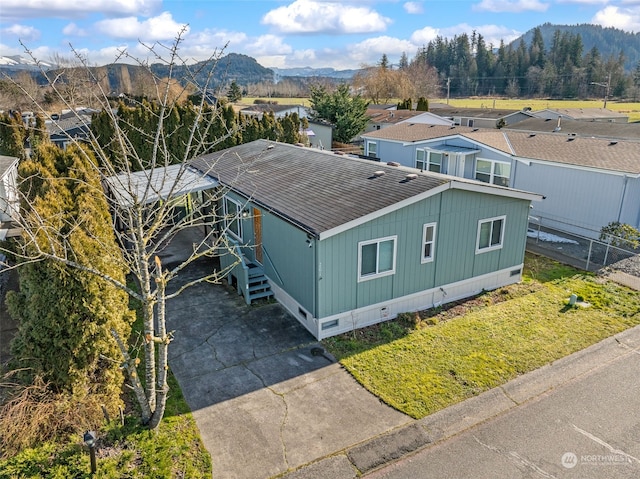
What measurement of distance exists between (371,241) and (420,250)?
1595 mm

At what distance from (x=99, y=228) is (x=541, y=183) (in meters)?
17.6

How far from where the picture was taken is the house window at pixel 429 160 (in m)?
23.5

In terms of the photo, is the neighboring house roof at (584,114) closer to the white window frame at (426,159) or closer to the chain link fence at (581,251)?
the white window frame at (426,159)

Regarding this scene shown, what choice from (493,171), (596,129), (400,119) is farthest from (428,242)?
(400,119)

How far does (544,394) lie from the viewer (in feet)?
28.0

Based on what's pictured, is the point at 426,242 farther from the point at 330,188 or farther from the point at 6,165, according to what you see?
the point at 6,165

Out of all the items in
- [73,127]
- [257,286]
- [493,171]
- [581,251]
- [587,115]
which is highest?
[587,115]

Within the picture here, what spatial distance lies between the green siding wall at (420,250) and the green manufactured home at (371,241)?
0.09 ft

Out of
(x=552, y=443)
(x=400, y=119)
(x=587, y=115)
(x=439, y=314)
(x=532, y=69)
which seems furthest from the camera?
(x=532, y=69)

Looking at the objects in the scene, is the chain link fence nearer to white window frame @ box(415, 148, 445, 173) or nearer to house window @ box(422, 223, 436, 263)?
house window @ box(422, 223, 436, 263)

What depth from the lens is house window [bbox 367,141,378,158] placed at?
28923 mm

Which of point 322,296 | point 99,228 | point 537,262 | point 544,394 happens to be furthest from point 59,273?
point 537,262

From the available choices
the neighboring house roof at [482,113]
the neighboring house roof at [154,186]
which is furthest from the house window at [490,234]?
the neighboring house roof at [482,113]

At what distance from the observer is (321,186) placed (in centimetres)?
1262
